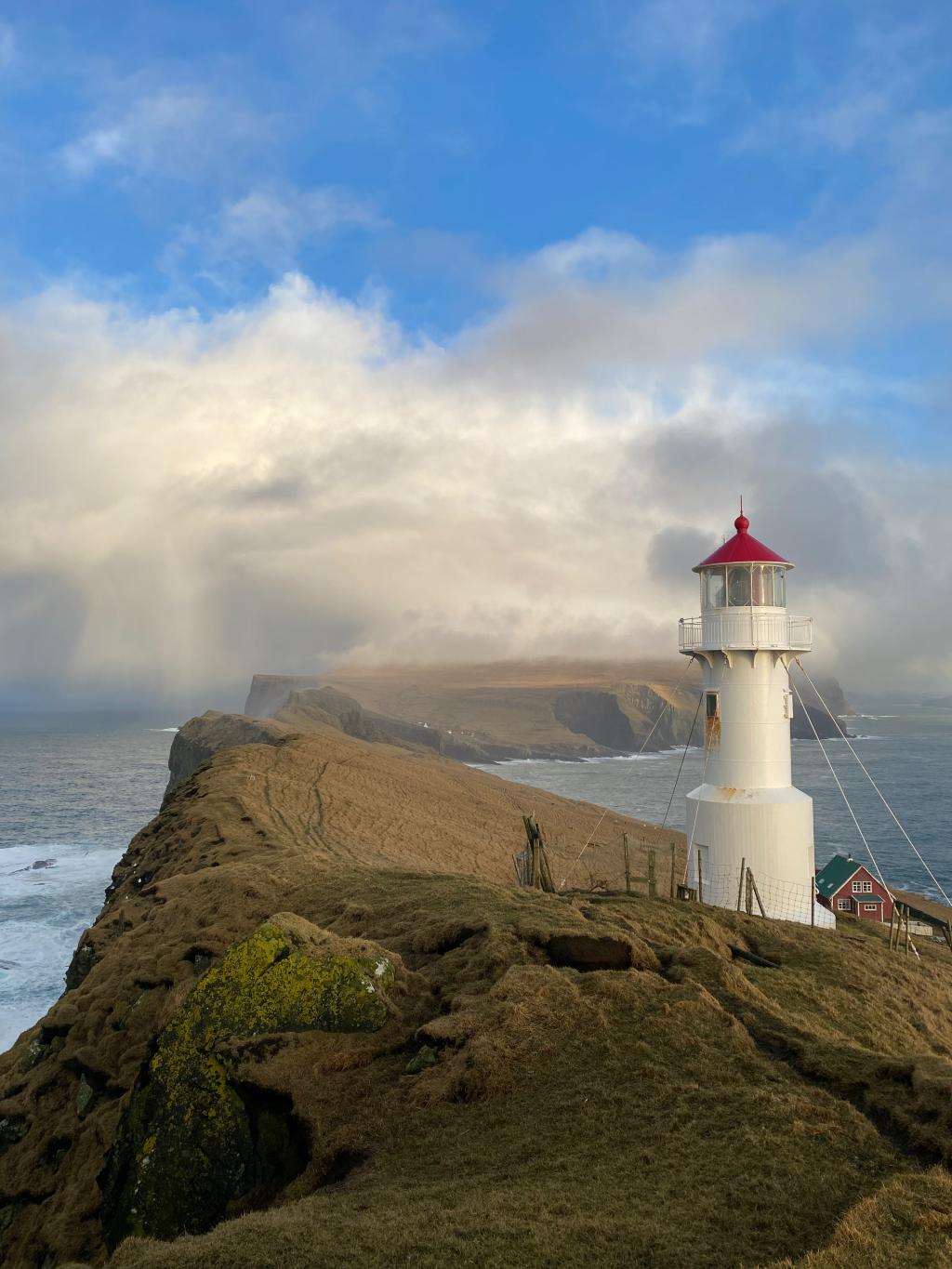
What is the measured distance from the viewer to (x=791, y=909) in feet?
56.1

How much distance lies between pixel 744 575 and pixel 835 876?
65.1 ft

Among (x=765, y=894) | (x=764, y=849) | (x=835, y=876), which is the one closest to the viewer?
(x=765, y=894)

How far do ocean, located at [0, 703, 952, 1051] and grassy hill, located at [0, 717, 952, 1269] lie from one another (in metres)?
14.4

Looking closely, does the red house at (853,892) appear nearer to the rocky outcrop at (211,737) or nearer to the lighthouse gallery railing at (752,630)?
the lighthouse gallery railing at (752,630)

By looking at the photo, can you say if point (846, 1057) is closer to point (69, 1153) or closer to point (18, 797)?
point (69, 1153)

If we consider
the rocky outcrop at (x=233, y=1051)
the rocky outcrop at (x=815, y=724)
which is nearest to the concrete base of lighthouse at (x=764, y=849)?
the rocky outcrop at (x=233, y=1051)

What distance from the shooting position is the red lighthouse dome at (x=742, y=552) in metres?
18.0

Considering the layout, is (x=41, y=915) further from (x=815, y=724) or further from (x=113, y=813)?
(x=815, y=724)

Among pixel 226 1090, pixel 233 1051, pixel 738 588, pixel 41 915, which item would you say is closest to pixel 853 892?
pixel 738 588

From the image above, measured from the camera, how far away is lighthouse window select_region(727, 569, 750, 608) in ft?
59.4

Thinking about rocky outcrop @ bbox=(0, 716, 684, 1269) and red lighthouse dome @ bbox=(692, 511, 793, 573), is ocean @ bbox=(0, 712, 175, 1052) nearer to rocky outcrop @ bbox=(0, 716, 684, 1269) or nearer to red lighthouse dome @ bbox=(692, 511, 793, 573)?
rocky outcrop @ bbox=(0, 716, 684, 1269)

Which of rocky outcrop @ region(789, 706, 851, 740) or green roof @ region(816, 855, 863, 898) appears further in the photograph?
rocky outcrop @ region(789, 706, 851, 740)

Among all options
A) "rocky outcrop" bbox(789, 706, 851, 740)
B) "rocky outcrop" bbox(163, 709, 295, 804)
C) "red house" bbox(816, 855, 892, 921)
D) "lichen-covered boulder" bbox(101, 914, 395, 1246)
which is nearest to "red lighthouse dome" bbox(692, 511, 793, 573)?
"lichen-covered boulder" bbox(101, 914, 395, 1246)

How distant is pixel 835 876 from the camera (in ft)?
108
